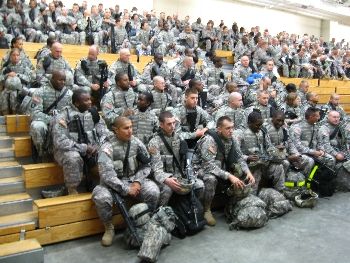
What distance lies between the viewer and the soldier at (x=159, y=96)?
6.14 m

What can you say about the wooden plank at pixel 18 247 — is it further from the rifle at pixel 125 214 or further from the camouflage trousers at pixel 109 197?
the rifle at pixel 125 214

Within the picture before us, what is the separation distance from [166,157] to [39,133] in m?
1.46

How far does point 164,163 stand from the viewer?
4.54 metres

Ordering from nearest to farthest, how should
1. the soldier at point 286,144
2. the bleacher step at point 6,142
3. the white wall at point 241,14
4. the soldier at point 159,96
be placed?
1. the bleacher step at point 6,142
2. the soldier at point 286,144
3. the soldier at point 159,96
4. the white wall at point 241,14

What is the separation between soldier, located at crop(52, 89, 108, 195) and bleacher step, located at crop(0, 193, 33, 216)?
423 millimetres

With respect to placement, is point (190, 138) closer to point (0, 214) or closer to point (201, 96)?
point (201, 96)

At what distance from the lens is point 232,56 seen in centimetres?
1388

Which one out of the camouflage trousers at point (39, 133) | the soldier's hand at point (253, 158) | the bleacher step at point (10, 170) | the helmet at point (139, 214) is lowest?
the helmet at point (139, 214)

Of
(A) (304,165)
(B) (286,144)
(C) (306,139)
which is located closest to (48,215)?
(B) (286,144)

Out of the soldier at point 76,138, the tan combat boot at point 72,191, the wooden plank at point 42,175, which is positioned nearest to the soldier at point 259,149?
the soldier at point 76,138

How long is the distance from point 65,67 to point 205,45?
863 centimetres

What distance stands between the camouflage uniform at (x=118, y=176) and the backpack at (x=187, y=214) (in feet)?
0.91

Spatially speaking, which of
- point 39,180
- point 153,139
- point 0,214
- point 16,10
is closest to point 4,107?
point 39,180

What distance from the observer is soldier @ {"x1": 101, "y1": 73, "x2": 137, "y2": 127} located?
5.49 metres
